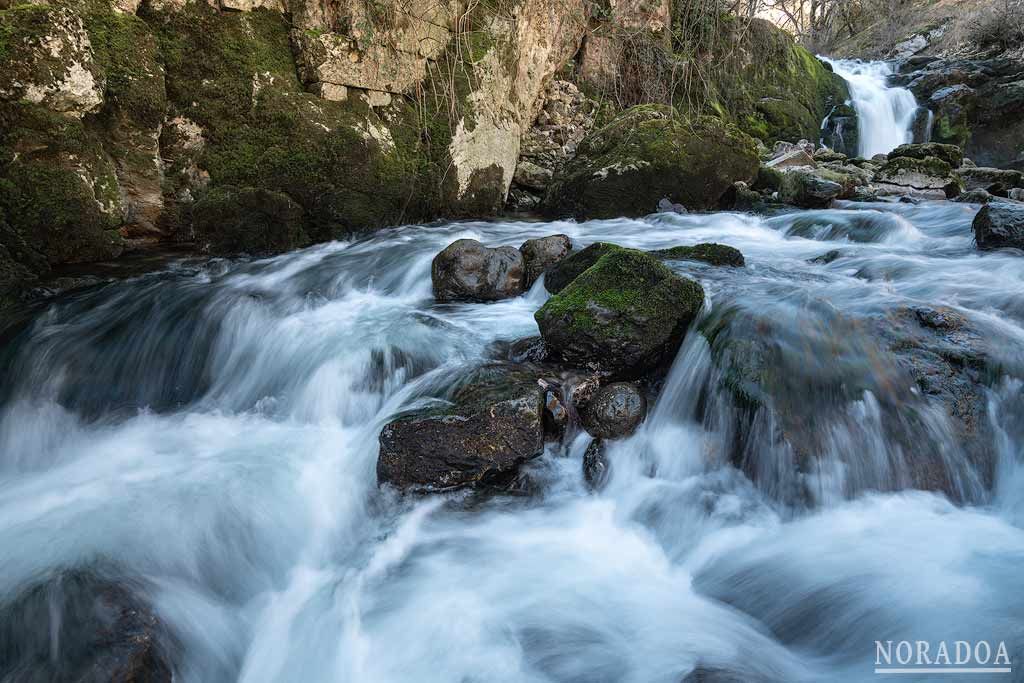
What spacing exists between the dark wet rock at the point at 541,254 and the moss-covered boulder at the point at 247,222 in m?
2.46

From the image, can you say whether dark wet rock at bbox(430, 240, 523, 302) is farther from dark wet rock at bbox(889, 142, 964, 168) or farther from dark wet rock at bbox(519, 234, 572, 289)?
dark wet rock at bbox(889, 142, 964, 168)

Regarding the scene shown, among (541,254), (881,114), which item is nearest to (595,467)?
(541,254)

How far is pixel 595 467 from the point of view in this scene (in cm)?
326

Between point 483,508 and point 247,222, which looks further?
point 247,222

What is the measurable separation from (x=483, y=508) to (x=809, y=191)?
A: 7.19 metres

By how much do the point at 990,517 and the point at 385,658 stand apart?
2834 mm

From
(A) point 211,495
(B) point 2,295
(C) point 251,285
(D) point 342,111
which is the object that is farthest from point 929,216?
(B) point 2,295

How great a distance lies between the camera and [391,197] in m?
6.68

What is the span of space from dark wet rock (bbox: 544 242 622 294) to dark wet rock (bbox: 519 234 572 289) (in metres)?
0.24

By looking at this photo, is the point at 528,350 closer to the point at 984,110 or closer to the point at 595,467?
the point at 595,467

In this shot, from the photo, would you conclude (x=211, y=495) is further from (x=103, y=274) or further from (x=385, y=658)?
(x=103, y=274)

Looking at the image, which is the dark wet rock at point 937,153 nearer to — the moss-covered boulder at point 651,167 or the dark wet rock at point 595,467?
the moss-covered boulder at point 651,167

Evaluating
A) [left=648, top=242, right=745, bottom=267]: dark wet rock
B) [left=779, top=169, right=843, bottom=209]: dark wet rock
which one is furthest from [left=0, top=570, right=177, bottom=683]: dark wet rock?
[left=779, top=169, right=843, bottom=209]: dark wet rock

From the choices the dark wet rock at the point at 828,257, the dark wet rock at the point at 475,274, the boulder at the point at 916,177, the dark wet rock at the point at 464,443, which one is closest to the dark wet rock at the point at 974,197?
the boulder at the point at 916,177
